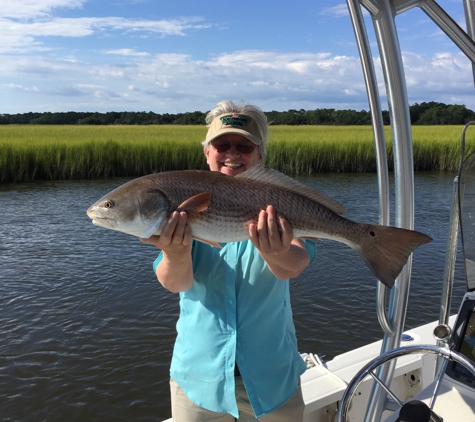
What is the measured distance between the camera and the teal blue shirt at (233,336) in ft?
6.34

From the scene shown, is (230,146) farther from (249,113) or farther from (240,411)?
(240,411)

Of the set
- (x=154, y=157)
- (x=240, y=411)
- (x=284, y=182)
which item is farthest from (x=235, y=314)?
(x=154, y=157)

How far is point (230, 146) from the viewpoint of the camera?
6.92ft

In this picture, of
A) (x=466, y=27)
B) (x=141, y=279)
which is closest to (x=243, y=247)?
(x=466, y=27)

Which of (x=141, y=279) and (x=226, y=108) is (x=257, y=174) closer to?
(x=226, y=108)

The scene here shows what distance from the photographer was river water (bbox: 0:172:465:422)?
17.8 feet

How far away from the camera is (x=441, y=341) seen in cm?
241

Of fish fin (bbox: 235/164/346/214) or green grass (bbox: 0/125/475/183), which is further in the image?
green grass (bbox: 0/125/475/183)

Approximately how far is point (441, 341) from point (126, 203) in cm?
173

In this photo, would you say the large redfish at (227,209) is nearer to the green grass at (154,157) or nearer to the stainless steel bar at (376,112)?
the stainless steel bar at (376,112)

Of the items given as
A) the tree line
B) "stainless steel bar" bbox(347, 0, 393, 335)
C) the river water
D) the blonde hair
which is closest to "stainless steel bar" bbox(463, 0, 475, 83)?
"stainless steel bar" bbox(347, 0, 393, 335)

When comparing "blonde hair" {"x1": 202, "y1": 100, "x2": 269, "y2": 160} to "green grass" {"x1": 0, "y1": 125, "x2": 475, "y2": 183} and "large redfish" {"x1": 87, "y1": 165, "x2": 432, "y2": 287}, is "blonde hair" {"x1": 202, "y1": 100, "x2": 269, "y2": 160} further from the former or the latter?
"green grass" {"x1": 0, "y1": 125, "x2": 475, "y2": 183}

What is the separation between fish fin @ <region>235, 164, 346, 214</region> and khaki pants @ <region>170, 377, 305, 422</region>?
0.82 meters

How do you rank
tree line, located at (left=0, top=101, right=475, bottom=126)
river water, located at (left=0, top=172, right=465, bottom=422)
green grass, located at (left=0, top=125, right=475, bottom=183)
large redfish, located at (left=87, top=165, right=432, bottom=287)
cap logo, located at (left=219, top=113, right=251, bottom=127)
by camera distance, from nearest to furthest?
large redfish, located at (left=87, top=165, right=432, bottom=287), cap logo, located at (left=219, top=113, right=251, bottom=127), river water, located at (left=0, top=172, right=465, bottom=422), green grass, located at (left=0, top=125, right=475, bottom=183), tree line, located at (left=0, top=101, right=475, bottom=126)
